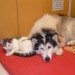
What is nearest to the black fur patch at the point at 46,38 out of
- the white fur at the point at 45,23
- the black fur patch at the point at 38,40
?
the black fur patch at the point at 38,40

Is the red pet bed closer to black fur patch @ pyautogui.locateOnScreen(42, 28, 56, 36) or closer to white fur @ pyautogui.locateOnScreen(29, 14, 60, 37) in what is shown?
black fur patch @ pyautogui.locateOnScreen(42, 28, 56, 36)

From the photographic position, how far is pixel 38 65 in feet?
5.31

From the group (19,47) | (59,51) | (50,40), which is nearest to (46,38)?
(50,40)

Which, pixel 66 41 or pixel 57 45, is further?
pixel 66 41

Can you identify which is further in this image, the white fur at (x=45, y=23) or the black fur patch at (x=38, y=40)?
the white fur at (x=45, y=23)

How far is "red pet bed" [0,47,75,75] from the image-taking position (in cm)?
151

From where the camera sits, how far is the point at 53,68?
1561mm

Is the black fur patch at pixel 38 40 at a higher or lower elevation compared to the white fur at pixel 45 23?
lower

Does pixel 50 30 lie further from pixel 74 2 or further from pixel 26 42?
pixel 74 2

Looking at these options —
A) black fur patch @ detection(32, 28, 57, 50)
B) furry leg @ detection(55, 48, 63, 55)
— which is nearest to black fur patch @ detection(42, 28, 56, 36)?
black fur patch @ detection(32, 28, 57, 50)

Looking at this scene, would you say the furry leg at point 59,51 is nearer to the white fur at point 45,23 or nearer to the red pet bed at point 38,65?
the red pet bed at point 38,65

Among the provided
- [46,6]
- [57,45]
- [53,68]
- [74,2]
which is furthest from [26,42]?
[74,2]

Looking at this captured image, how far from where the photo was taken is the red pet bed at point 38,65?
4.96ft

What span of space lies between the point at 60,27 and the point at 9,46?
638mm
